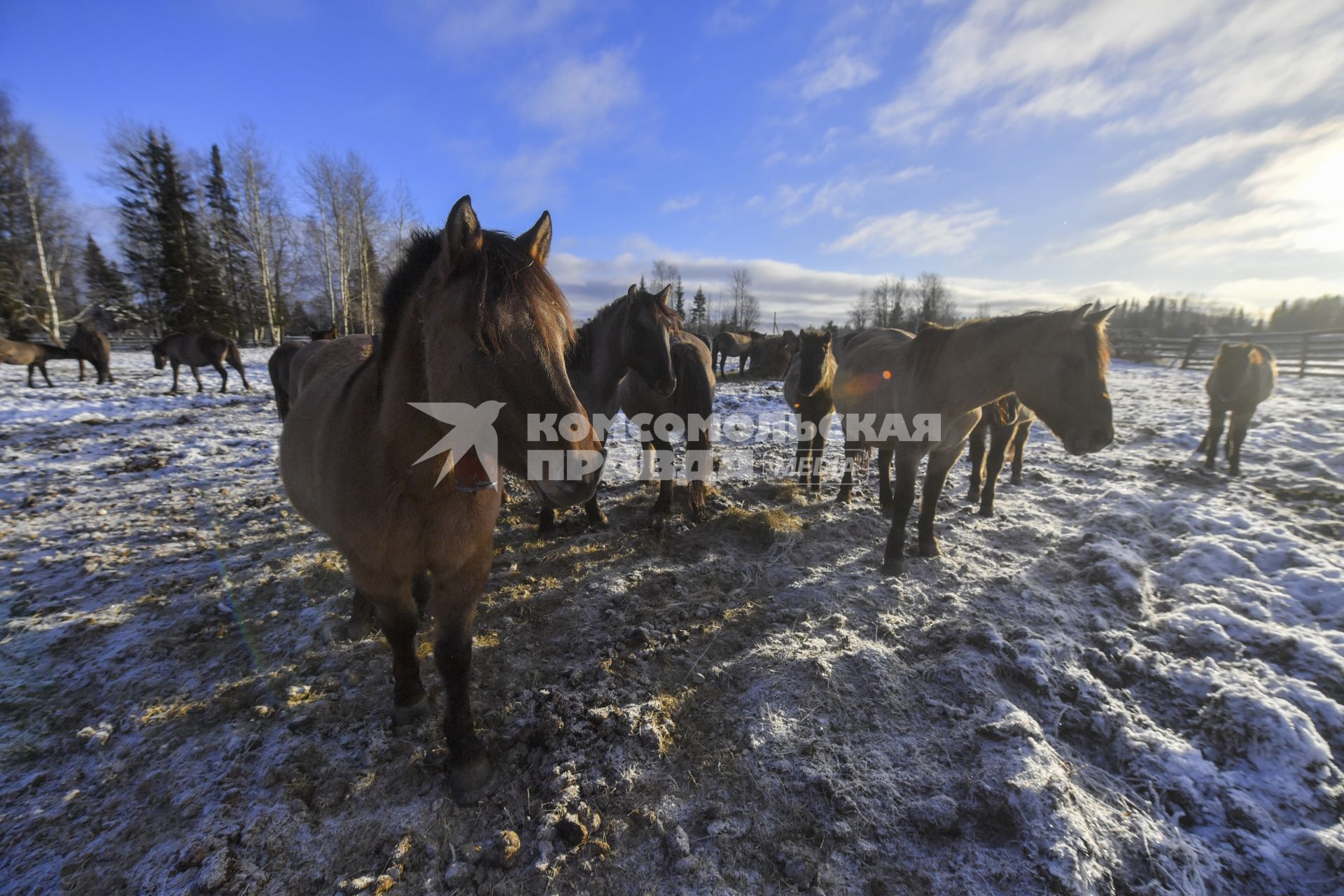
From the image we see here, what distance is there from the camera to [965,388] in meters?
3.95

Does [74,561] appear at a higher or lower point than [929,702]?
higher

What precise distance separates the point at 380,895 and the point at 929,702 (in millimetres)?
2760

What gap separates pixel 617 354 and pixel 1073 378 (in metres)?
3.78

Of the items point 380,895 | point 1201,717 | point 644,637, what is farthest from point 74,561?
point 1201,717

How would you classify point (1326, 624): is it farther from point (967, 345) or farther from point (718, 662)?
point (718, 662)

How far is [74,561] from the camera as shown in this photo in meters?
3.88

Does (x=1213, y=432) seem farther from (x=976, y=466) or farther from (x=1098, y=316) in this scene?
(x=1098, y=316)

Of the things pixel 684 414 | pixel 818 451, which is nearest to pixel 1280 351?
pixel 818 451

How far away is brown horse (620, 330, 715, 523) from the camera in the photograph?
5137 mm

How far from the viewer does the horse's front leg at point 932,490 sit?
14.5ft

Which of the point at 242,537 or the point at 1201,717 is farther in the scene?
the point at 242,537

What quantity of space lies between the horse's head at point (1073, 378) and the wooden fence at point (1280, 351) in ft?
42.1

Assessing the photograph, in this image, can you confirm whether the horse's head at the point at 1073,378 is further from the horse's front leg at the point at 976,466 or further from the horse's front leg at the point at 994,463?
the horse's front leg at the point at 976,466
